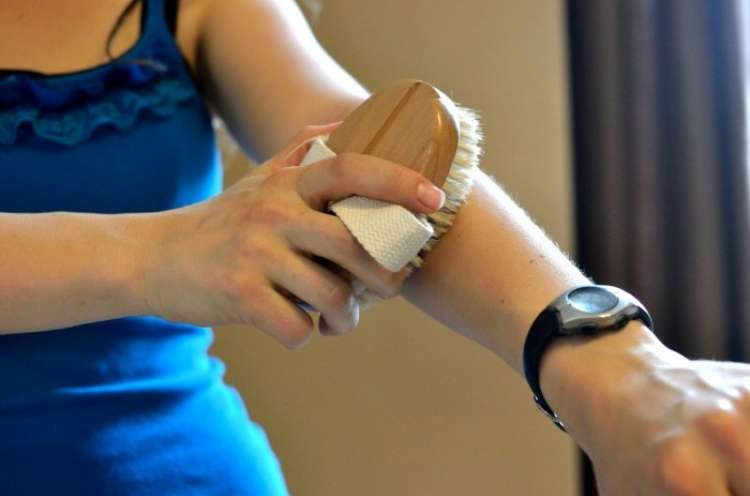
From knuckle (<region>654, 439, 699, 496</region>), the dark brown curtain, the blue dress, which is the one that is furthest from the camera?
the dark brown curtain

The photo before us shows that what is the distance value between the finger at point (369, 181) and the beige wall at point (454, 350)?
86cm

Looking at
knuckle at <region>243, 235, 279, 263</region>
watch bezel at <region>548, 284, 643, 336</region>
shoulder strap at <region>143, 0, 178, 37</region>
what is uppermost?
shoulder strap at <region>143, 0, 178, 37</region>

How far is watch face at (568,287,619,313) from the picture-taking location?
43 cm

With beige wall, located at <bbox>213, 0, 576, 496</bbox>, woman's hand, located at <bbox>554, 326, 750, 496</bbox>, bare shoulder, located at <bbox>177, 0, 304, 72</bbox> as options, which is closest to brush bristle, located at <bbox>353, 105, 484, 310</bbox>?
woman's hand, located at <bbox>554, 326, 750, 496</bbox>

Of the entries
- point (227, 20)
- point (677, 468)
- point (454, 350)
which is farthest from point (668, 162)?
point (677, 468)

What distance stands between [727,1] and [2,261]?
3.54 feet

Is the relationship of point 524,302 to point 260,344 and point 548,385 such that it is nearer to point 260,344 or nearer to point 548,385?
point 548,385

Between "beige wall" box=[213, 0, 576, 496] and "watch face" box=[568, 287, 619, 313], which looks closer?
"watch face" box=[568, 287, 619, 313]

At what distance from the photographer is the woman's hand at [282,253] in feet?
1.49

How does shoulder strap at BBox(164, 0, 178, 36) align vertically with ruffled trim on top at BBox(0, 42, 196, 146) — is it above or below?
above

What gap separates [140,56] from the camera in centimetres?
71

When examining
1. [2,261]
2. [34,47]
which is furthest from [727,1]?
[2,261]

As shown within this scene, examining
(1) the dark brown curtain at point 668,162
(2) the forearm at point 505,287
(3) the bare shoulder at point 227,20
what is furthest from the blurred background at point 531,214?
(2) the forearm at point 505,287

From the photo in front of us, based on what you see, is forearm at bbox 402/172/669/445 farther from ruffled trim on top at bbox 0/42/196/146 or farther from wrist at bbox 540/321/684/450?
ruffled trim on top at bbox 0/42/196/146
